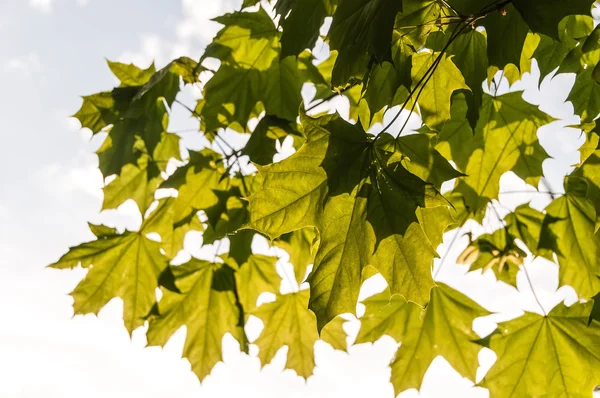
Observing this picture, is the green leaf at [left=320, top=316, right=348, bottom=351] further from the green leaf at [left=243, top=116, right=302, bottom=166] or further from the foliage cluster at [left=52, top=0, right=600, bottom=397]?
the green leaf at [left=243, top=116, right=302, bottom=166]

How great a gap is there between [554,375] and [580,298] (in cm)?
36

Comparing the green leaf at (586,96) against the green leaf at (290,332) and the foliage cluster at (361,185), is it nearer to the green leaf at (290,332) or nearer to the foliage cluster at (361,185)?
the foliage cluster at (361,185)

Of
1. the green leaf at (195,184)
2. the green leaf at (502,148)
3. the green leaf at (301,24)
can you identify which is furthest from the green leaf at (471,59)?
the green leaf at (195,184)

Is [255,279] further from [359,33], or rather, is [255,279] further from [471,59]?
[359,33]

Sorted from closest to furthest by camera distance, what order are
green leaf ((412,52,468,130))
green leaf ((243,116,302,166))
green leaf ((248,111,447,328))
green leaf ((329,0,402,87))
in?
green leaf ((329,0,402,87))
green leaf ((248,111,447,328))
green leaf ((412,52,468,130))
green leaf ((243,116,302,166))

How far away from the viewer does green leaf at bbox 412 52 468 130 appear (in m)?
1.69

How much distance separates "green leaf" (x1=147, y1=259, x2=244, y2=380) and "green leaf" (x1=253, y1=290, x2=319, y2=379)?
0.21 metres

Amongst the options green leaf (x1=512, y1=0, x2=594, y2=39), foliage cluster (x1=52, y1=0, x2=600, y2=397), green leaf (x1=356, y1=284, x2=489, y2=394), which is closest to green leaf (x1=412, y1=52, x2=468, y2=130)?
foliage cluster (x1=52, y1=0, x2=600, y2=397)

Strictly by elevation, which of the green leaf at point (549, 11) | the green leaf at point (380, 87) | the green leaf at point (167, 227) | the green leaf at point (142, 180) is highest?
the green leaf at point (142, 180)

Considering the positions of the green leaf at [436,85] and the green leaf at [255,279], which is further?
the green leaf at [255,279]

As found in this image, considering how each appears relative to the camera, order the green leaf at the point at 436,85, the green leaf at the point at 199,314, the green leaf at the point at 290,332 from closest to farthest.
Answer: the green leaf at the point at 436,85, the green leaf at the point at 199,314, the green leaf at the point at 290,332

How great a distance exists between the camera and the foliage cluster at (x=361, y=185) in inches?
59.9

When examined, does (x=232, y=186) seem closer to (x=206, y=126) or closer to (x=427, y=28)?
(x=206, y=126)

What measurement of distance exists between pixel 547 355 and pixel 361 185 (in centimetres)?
150
